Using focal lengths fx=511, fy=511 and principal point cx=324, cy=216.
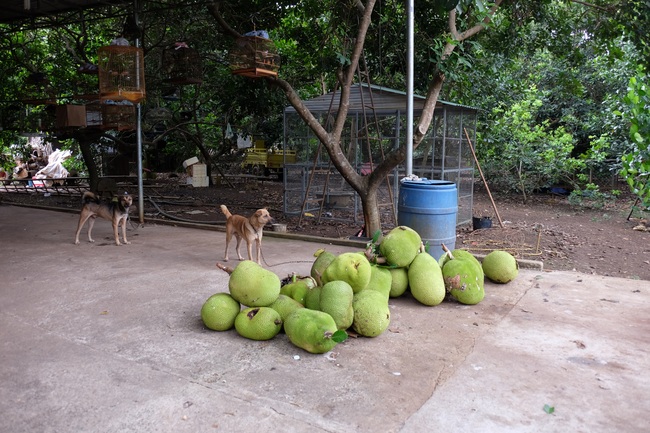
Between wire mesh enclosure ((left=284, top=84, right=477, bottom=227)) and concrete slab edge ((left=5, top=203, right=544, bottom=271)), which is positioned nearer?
concrete slab edge ((left=5, top=203, right=544, bottom=271))

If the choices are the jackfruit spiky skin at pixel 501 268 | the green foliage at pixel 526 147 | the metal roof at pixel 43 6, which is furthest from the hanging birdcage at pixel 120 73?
the green foliage at pixel 526 147

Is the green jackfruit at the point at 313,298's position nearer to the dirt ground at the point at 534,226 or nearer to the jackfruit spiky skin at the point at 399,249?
the jackfruit spiky skin at the point at 399,249

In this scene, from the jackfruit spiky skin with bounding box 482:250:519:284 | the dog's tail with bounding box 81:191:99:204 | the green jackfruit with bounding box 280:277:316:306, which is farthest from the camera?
the dog's tail with bounding box 81:191:99:204

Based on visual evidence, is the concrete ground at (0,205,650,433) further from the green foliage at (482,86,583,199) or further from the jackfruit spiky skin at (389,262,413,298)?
the green foliage at (482,86,583,199)

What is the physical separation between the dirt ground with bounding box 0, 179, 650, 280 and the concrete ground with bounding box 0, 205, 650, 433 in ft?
6.09

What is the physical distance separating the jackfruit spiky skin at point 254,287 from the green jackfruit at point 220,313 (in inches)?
4.1

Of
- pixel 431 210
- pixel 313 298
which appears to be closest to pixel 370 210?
pixel 431 210

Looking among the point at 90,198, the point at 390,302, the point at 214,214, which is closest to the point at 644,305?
the point at 390,302

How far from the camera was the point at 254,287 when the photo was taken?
4.11m

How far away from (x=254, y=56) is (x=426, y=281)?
452 cm

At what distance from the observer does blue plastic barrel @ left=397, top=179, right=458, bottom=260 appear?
6.12 meters

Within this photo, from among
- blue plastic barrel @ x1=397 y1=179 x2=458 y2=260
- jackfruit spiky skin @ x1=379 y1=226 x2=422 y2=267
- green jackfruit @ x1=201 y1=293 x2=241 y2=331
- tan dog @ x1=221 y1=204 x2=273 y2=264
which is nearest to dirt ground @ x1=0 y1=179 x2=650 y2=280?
blue plastic barrel @ x1=397 y1=179 x2=458 y2=260

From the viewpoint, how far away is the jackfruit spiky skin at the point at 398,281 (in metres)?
4.99

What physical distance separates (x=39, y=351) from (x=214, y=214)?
26.8ft
